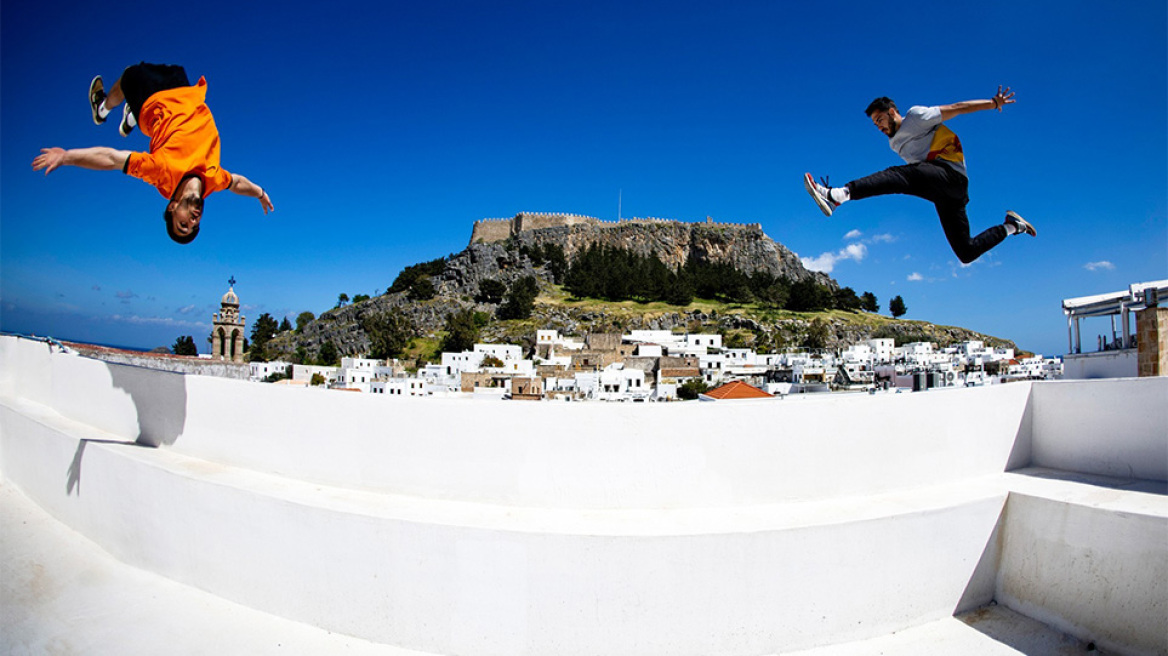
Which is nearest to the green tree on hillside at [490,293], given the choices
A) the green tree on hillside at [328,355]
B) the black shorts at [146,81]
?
the green tree on hillside at [328,355]

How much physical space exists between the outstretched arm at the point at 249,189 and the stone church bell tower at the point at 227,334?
11.5m

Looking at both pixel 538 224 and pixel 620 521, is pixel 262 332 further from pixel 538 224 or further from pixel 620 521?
pixel 620 521

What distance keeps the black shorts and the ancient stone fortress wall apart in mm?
77845

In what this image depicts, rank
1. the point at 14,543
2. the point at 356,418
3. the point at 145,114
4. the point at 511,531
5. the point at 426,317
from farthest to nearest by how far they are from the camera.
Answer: the point at 426,317
the point at 14,543
the point at 356,418
the point at 145,114
the point at 511,531

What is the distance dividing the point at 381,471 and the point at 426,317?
2330 inches

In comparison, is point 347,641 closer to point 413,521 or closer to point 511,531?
point 413,521

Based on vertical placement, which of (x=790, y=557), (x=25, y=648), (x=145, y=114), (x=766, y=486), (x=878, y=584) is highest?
(x=145, y=114)

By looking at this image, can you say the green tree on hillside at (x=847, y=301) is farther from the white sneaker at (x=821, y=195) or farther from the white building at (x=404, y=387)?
the white sneaker at (x=821, y=195)

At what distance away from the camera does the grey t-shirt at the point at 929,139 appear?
2.81m

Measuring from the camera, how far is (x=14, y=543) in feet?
12.4

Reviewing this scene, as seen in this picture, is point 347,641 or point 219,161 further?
point 219,161

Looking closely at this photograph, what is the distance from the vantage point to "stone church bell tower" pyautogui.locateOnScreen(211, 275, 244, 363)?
1350 centimetres

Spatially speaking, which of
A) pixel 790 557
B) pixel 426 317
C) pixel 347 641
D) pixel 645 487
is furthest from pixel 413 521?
pixel 426 317

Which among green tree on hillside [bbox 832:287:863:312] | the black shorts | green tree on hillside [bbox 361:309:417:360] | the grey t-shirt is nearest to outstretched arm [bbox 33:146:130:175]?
the black shorts
